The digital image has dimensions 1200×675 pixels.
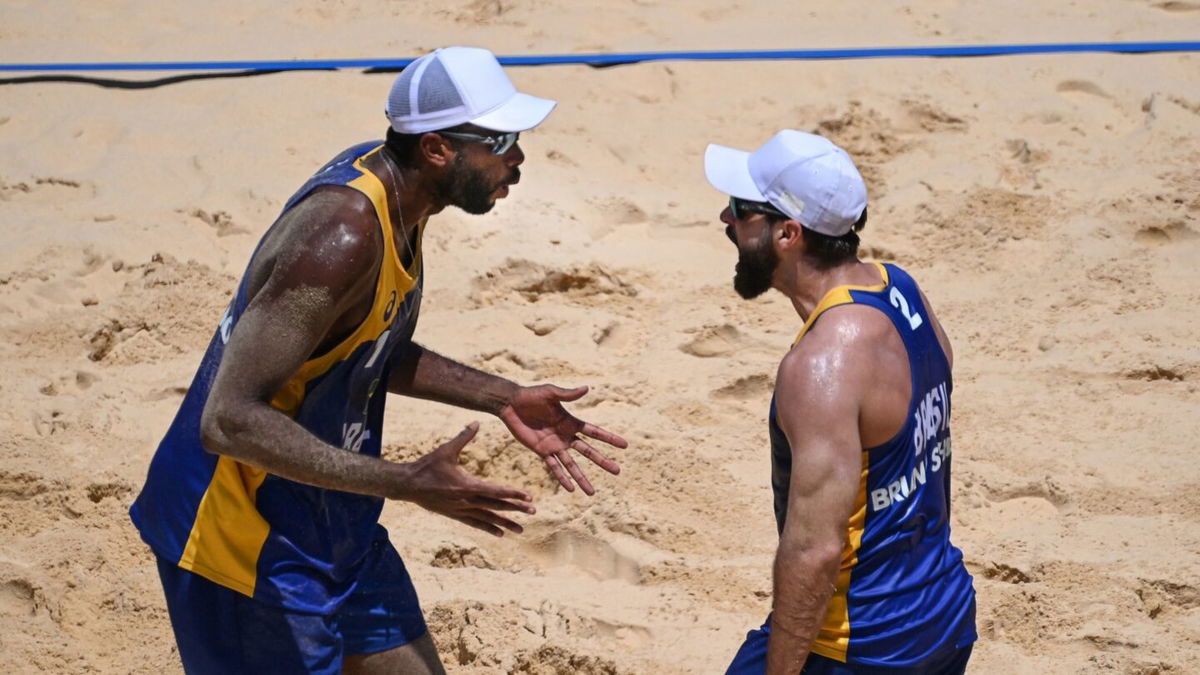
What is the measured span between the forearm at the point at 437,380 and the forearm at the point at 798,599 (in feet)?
3.64

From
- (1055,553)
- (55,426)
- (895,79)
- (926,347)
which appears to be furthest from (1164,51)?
(55,426)

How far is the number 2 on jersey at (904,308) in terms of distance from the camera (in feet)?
10.0

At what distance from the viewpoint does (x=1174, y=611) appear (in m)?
4.11

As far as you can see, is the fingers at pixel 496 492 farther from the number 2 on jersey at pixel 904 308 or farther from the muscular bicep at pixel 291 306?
the number 2 on jersey at pixel 904 308

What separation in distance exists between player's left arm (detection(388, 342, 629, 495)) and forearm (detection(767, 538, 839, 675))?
2.14 ft

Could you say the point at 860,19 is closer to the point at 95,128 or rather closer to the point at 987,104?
the point at 987,104

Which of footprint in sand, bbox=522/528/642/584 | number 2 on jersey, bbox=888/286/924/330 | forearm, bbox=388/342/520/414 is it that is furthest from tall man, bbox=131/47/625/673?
footprint in sand, bbox=522/528/642/584

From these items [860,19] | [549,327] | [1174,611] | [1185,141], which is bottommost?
[1174,611]

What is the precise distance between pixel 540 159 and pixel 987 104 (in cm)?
213

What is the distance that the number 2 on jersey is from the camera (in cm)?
306

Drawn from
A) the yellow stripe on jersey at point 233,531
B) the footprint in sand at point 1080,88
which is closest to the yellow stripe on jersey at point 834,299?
the yellow stripe on jersey at point 233,531

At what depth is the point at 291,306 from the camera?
292 centimetres

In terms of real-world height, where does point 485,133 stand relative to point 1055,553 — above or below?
above

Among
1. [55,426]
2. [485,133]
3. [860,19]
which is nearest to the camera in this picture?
[485,133]
